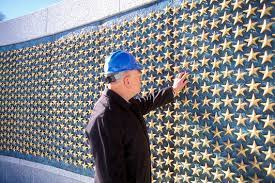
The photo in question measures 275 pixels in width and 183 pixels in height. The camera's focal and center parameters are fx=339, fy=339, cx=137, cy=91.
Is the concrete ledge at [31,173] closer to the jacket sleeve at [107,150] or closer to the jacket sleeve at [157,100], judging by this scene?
the jacket sleeve at [157,100]

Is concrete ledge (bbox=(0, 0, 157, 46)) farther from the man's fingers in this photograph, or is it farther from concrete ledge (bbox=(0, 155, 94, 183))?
concrete ledge (bbox=(0, 155, 94, 183))

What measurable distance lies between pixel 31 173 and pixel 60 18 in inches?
114

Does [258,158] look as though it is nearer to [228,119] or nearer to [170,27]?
[228,119]

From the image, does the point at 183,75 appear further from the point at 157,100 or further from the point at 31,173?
the point at 31,173

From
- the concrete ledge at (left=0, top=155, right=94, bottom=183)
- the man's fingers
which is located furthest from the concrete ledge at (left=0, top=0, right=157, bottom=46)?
the concrete ledge at (left=0, top=155, right=94, bottom=183)

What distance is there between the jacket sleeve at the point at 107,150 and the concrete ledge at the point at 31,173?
2407 mm

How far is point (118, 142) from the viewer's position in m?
2.70

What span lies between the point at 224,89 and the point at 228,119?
279 millimetres

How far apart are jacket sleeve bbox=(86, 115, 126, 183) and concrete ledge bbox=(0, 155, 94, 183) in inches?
94.8

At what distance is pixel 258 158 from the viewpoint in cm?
288

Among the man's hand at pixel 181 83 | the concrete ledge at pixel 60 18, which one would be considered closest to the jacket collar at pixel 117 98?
the man's hand at pixel 181 83

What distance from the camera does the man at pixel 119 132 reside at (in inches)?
105

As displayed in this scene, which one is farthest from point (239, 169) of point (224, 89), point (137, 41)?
point (137, 41)

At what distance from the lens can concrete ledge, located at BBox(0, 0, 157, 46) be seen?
4.75 m
